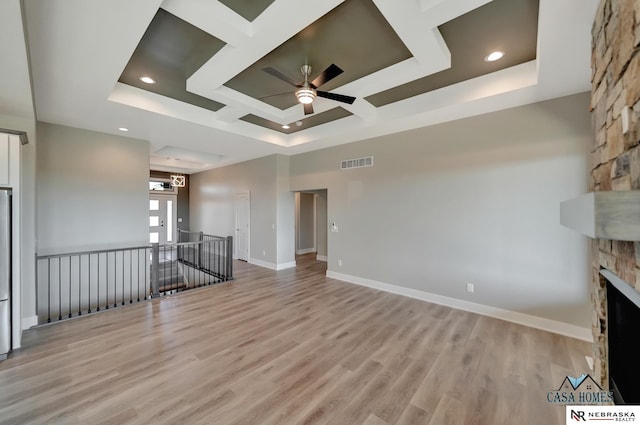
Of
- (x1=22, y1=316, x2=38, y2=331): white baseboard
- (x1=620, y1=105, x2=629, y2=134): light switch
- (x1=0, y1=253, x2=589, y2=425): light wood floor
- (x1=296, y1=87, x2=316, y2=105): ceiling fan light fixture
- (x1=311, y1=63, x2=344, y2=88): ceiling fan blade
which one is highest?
(x1=311, y1=63, x2=344, y2=88): ceiling fan blade

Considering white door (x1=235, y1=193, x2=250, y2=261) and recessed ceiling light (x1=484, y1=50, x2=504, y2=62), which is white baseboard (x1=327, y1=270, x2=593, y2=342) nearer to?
recessed ceiling light (x1=484, y1=50, x2=504, y2=62)

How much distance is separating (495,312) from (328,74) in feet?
13.5

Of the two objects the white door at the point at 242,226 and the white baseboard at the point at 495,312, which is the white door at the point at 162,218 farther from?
the white baseboard at the point at 495,312

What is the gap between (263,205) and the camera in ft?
23.1

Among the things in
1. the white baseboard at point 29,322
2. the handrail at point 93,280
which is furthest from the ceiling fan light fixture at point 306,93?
the white baseboard at point 29,322

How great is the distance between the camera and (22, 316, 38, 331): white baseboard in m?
3.37

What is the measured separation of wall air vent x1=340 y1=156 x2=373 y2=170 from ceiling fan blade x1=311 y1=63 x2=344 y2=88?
8.26 ft

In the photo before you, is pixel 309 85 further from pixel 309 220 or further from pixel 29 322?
pixel 309 220

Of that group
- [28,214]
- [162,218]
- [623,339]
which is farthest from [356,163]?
[162,218]

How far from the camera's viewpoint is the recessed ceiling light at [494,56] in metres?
2.90

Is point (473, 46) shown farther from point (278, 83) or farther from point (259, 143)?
point (259, 143)

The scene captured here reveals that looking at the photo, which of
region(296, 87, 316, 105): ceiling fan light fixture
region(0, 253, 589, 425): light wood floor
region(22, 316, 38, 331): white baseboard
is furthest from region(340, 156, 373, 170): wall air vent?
region(22, 316, 38, 331): white baseboard

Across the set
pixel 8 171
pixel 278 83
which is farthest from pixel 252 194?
pixel 8 171

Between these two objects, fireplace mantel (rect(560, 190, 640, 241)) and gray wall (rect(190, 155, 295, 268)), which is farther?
gray wall (rect(190, 155, 295, 268))
